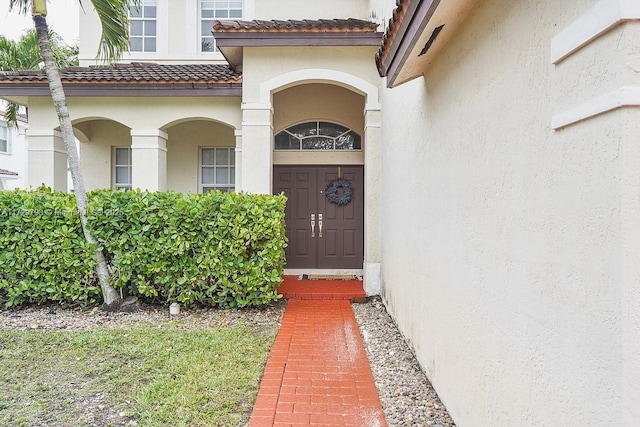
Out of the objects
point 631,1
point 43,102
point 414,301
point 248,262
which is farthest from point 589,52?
point 43,102

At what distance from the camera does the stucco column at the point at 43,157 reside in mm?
9125

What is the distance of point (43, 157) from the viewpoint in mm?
9203

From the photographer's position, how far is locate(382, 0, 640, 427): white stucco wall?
5.25ft

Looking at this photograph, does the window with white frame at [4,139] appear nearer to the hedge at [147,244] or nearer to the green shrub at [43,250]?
the green shrub at [43,250]

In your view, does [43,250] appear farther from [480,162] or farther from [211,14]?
[211,14]

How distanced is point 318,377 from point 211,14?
10282mm

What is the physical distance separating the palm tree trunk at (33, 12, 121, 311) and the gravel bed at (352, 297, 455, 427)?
14.3 ft

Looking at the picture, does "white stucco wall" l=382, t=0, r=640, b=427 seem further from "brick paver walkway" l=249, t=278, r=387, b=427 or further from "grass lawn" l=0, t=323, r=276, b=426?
"grass lawn" l=0, t=323, r=276, b=426

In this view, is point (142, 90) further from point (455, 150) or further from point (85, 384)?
point (455, 150)

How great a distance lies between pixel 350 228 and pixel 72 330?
19.7 feet

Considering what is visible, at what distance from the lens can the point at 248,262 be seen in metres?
7.27

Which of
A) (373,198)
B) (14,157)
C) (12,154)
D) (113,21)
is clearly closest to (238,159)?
(373,198)

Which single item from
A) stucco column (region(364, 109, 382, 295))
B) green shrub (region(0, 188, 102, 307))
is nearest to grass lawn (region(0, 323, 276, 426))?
green shrub (region(0, 188, 102, 307))

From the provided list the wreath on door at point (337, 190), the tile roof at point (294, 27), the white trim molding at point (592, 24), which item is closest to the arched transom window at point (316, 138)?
the wreath on door at point (337, 190)
